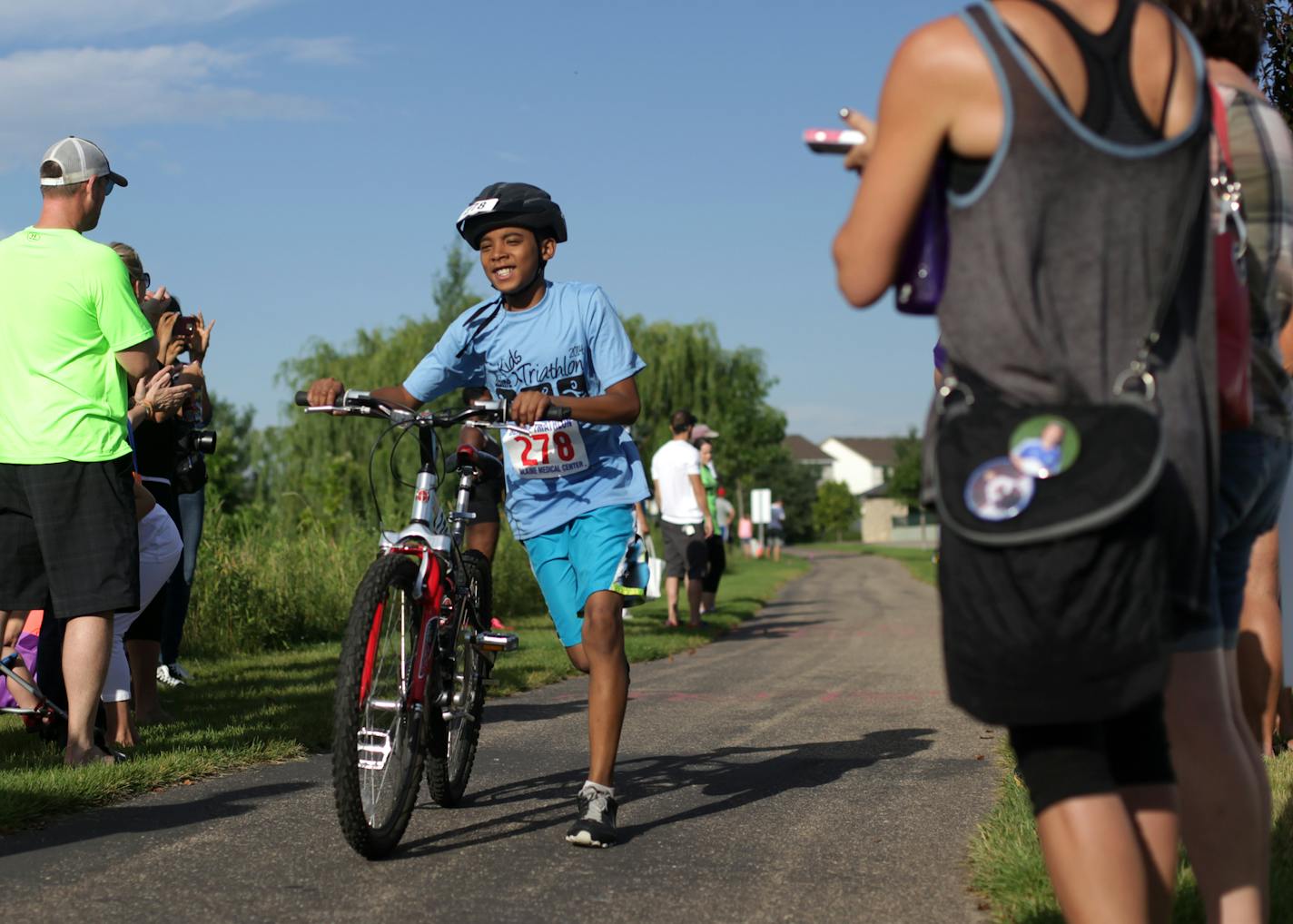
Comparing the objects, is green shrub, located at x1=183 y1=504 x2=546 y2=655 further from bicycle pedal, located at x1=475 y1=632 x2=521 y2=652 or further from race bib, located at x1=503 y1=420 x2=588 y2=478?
race bib, located at x1=503 y1=420 x2=588 y2=478

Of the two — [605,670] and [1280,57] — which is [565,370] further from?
[1280,57]

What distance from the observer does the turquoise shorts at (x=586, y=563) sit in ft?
17.1

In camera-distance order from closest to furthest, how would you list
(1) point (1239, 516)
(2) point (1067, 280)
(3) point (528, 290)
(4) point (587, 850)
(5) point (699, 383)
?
(2) point (1067, 280), (1) point (1239, 516), (4) point (587, 850), (3) point (528, 290), (5) point (699, 383)

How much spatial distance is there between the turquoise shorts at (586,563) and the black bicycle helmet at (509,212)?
0.99m

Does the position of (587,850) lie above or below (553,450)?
below

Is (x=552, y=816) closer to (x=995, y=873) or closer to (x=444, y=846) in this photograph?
(x=444, y=846)

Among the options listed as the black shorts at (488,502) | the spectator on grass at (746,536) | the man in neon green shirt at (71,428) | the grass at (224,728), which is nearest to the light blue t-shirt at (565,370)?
the man in neon green shirt at (71,428)

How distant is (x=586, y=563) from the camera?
523cm

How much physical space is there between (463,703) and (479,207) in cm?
168

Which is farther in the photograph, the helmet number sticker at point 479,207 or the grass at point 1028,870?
the helmet number sticker at point 479,207

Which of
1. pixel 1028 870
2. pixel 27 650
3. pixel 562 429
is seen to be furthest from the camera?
pixel 27 650

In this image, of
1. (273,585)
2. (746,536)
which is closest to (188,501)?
(273,585)

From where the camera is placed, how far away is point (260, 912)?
391 centimetres

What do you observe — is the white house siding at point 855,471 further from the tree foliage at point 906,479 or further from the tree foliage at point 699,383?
the tree foliage at point 699,383
